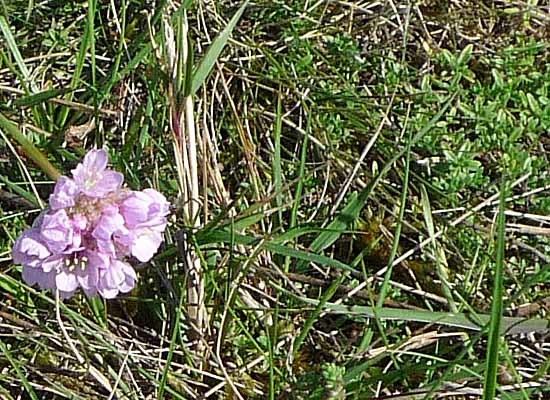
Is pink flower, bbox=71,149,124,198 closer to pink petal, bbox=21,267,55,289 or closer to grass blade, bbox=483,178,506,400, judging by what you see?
pink petal, bbox=21,267,55,289

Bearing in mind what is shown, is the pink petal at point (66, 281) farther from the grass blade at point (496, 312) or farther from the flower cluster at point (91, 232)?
the grass blade at point (496, 312)

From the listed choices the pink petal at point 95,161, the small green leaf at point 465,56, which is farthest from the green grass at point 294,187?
the pink petal at point 95,161

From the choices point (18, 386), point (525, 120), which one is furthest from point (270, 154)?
point (18, 386)

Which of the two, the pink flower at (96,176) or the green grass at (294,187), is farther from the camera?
the green grass at (294,187)

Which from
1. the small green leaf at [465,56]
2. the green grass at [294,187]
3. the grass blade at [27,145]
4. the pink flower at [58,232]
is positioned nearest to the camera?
the pink flower at [58,232]

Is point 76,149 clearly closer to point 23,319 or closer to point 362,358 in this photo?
point 23,319
